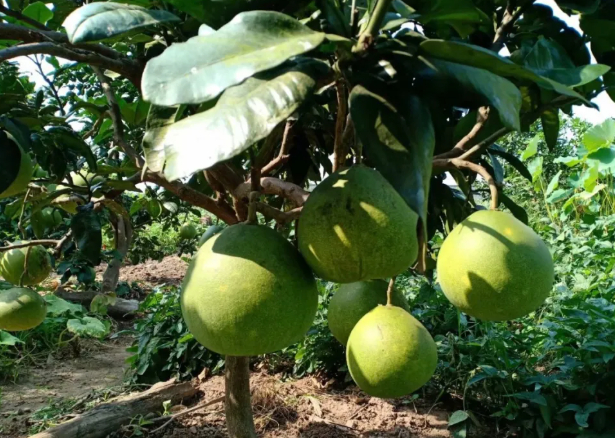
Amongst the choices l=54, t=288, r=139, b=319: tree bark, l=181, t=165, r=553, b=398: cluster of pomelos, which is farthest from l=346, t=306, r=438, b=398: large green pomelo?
l=54, t=288, r=139, b=319: tree bark

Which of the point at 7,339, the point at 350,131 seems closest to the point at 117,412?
Result: the point at 7,339

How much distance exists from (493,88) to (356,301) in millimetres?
794

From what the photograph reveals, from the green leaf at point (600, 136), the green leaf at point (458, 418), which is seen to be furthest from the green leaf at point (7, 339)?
the green leaf at point (600, 136)

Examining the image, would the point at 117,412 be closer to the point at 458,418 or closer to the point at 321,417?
the point at 321,417

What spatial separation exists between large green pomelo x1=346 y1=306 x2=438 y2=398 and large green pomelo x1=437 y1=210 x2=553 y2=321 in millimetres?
240

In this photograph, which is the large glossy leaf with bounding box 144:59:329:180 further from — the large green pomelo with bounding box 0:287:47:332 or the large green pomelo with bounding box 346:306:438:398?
the large green pomelo with bounding box 0:287:47:332

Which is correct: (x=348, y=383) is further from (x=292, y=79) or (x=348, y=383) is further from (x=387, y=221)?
(x=292, y=79)

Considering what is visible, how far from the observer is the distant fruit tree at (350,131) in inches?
27.2

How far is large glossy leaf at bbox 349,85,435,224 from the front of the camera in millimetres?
772

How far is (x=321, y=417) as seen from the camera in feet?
9.61

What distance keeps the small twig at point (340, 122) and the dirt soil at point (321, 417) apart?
203cm

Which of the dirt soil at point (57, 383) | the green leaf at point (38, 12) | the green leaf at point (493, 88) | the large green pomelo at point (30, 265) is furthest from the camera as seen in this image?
the dirt soil at point (57, 383)

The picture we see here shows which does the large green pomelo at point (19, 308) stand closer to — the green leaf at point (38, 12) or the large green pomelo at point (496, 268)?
the green leaf at point (38, 12)

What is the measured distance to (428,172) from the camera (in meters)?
0.80
